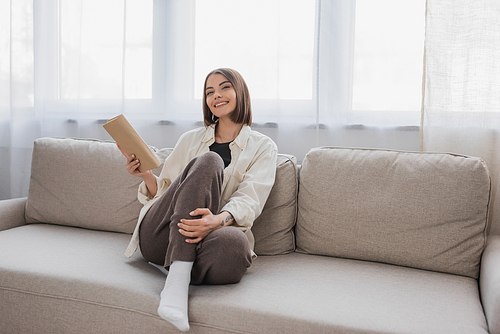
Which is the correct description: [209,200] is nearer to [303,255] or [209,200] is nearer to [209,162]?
[209,162]

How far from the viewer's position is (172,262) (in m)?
1.16

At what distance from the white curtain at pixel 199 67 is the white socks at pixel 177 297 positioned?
0.96 m

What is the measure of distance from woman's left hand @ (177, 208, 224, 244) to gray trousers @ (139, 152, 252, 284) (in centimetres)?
2

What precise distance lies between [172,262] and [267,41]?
1227 mm

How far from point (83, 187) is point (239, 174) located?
0.81 m

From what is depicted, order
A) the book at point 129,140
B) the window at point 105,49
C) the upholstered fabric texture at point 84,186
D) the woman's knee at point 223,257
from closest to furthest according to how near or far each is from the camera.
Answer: the woman's knee at point 223,257, the book at point 129,140, the upholstered fabric texture at point 84,186, the window at point 105,49

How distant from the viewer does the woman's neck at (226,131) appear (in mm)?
1601

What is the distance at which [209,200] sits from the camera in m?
1.21

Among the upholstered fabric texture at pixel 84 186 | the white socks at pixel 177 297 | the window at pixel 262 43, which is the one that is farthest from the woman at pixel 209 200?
the window at pixel 262 43

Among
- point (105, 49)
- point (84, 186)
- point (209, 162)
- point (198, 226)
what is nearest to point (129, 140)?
point (209, 162)

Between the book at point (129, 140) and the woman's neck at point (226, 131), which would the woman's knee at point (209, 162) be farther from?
the woman's neck at point (226, 131)

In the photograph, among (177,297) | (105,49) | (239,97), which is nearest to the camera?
(177,297)

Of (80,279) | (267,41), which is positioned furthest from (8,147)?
(267,41)

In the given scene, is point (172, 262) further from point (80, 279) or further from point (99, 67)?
point (99, 67)
